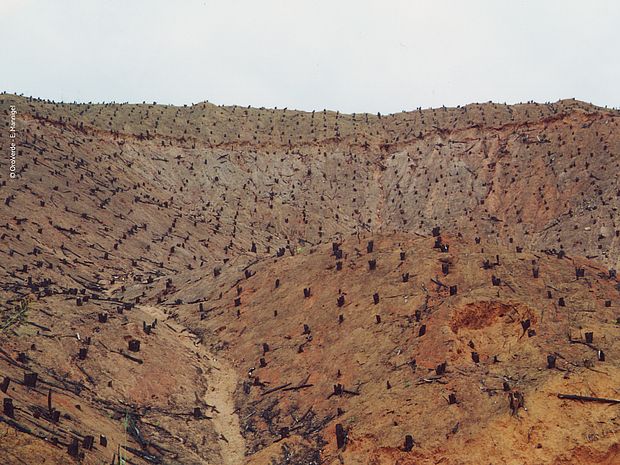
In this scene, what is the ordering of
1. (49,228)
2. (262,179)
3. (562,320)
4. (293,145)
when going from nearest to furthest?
(562,320)
(49,228)
(262,179)
(293,145)

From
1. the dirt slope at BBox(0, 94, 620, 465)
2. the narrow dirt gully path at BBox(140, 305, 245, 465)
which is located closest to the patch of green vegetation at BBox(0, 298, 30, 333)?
the dirt slope at BBox(0, 94, 620, 465)

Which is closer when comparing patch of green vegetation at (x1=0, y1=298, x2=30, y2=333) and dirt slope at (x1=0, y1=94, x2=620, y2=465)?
dirt slope at (x1=0, y1=94, x2=620, y2=465)

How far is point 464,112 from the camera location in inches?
2702

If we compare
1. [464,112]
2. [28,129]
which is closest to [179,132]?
[28,129]

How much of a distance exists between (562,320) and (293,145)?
49.5 m

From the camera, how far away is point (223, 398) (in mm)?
21500

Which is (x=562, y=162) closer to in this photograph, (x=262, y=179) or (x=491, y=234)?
(x=491, y=234)

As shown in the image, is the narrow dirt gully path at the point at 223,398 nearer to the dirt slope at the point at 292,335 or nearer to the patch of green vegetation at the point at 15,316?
the dirt slope at the point at 292,335

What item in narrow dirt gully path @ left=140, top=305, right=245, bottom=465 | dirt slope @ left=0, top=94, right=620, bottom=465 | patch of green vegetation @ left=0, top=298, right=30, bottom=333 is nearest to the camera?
dirt slope @ left=0, top=94, right=620, bottom=465

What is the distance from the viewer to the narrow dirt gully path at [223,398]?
1859 cm

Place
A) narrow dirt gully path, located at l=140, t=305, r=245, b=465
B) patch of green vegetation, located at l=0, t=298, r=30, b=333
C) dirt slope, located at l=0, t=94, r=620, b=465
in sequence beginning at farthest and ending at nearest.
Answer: patch of green vegetation, located at l=0, t=298, r=30, b=333, narrow dirt gully path, located at l=140, t=305, r=245, b=465, dirt slope, located at l=0, t=94, r=620, b=465

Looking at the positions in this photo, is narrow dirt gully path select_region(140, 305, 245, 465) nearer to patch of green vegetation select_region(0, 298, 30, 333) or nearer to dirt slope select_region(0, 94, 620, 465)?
dirt slope select_region(0, 94, 620, 465)

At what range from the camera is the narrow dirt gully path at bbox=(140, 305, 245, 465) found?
732 inches

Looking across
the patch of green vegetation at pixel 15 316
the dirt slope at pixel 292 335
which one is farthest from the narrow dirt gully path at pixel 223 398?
the patch of green vegetation at pixel 15 316
